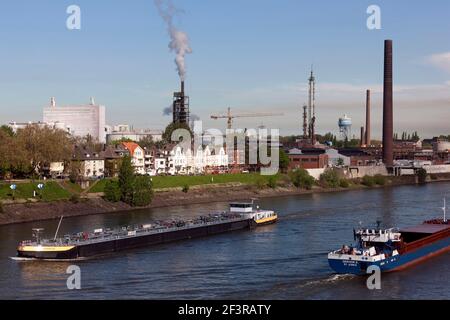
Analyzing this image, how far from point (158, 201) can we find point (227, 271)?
34490 millimetres

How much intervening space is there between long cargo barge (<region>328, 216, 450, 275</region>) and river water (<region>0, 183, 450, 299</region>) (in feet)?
1.67

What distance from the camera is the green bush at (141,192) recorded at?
60.8 metres

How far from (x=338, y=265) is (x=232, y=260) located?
19.3ft

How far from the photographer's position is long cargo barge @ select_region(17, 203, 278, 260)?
112 ft

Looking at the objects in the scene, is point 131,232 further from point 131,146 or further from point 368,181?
point 368,181

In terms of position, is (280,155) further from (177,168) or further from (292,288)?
(292,288)

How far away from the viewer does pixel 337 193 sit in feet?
274

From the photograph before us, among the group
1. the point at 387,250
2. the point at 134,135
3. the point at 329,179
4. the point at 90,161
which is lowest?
the point at 387,250

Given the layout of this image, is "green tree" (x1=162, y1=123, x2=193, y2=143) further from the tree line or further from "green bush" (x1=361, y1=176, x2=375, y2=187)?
the tree line

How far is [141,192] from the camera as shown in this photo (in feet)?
201

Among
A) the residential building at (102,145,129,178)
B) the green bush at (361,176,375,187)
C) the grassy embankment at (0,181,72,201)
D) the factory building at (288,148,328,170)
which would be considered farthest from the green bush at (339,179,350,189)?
the grassy embankment at (0,181,72,201)

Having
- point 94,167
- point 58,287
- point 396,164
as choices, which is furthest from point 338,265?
point 396,164

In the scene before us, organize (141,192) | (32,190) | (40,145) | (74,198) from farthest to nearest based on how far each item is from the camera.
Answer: (40,145) → (141,192) → (74,198) → (32,190)

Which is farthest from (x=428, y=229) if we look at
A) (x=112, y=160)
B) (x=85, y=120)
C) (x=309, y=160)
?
(x=85, y=120)
